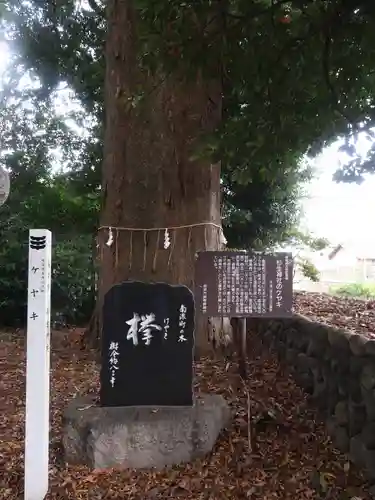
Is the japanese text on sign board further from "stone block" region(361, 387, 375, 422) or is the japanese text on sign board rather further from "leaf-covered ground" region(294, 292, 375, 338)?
"leaf-covered ground" region(294, 292, 375, 338)

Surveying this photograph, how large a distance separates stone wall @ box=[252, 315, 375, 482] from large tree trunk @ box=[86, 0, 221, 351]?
122cm

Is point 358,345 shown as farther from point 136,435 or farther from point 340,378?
point 136,435

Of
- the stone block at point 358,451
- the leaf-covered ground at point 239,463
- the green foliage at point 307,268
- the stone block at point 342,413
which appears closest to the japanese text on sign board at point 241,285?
the stone block at point 342,413

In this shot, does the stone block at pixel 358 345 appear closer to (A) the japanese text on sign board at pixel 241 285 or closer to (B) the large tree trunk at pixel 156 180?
(A) the japanese text on sign board at pixel 241 285

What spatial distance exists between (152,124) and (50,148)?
639 centimetres

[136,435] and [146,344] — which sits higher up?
[146,344]

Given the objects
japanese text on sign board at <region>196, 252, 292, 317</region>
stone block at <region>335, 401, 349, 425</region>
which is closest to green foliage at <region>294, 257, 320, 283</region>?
japanese text on sign board at <region>196, 252, 292, 317</region>

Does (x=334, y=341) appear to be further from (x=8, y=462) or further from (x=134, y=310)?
(x=8, y=462)

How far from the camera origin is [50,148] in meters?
11.9

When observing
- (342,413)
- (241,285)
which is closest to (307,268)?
(241,285)

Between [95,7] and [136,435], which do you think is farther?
[95,7]

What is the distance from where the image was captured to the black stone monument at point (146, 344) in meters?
4.10

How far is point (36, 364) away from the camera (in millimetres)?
3625

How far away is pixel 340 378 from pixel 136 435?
167 cm
